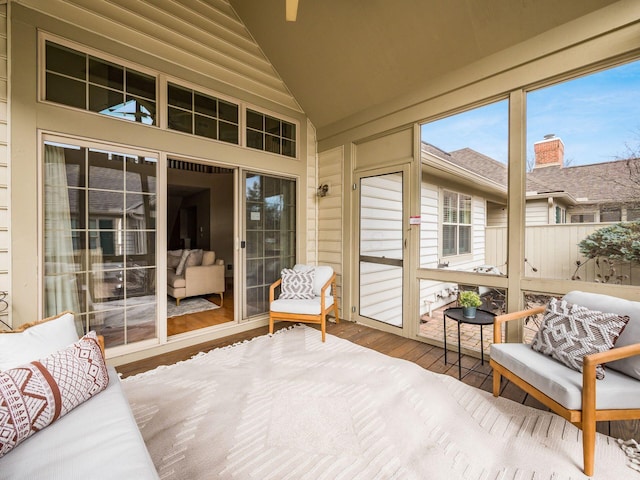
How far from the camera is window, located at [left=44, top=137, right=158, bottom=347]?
2.52 metres

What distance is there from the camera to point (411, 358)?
288 centimetres

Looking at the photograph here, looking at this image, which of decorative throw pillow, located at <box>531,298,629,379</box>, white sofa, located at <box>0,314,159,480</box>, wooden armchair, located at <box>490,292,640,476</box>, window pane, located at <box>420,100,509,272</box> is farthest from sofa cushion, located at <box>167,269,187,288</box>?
decorative throw pillow, located at <box>531,298,629,379</box>

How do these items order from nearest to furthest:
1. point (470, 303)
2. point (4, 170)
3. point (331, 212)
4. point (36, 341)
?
point (36, 341) < point (4, 170) < point (470, 303) < point (331, 212)

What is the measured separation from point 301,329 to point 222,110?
300 centimetres

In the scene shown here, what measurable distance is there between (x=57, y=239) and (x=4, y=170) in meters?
0.64

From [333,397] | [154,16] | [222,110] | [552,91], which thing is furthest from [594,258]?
[154,16]

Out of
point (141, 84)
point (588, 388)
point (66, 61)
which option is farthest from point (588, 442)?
point (66, 61)

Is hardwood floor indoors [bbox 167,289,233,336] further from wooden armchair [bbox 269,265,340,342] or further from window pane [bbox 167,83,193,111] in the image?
window pane [bbox 167,83,193,111]

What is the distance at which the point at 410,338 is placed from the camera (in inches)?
134

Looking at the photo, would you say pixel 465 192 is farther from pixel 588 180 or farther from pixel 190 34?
pixel 190 34

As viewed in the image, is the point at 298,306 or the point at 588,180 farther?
the point at 298,306

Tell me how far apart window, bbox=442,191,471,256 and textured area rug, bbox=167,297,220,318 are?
3.73 meters

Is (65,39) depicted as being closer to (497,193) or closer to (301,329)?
(301,329)

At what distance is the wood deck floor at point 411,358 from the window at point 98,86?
2.49 meters
